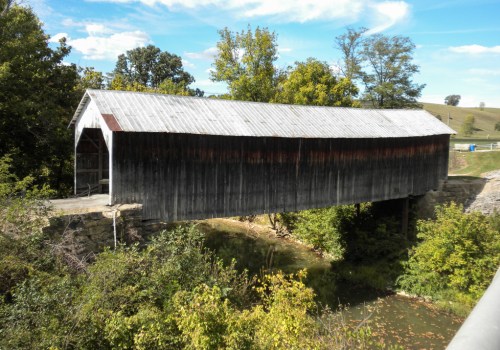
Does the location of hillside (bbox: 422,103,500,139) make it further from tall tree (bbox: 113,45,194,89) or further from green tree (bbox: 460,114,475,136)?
tall tree (bbox: 113,45,194,89)

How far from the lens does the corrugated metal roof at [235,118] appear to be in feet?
38.0

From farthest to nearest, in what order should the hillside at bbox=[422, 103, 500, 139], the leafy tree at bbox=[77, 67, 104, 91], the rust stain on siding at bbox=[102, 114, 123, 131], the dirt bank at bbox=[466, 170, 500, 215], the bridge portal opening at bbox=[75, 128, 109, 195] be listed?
the hillside at bbox=[422, 103, 500, 139], the leafy tree at bbox=[77, 67, 104, 91], the dirt bank at bbox=[466, 170, 500, 215], the bridge portal opening at bbox=[75, 128, 109, 195], the rust stain on siding at bbox=[102, 114, 123, 131]

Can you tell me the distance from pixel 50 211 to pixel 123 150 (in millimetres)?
2478

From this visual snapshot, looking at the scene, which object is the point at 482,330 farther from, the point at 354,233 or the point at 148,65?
the point at 148,65

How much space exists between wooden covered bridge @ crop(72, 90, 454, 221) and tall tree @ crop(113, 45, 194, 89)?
117 ft

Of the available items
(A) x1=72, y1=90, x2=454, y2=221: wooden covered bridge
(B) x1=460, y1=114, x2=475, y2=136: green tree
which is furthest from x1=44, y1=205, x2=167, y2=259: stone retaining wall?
(B) x1=460, y1=114, x2=475, y2=136: green tree

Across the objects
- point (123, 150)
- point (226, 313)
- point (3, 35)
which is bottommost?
point (226, 313)

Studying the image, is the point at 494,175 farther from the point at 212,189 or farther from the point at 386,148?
the point at 212,189

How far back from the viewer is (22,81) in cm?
1592

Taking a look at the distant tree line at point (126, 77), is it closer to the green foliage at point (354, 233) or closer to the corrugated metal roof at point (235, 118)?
the corrugated metal roof at point (235, 118)

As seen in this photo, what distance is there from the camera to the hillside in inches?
2766

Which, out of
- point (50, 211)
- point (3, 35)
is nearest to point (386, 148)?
point (50, 211)

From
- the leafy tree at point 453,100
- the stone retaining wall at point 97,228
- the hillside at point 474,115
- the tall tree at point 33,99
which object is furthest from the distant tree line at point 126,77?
the leafy tree at point 453,100

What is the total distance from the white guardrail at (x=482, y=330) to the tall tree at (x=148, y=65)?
5018 centimetres
